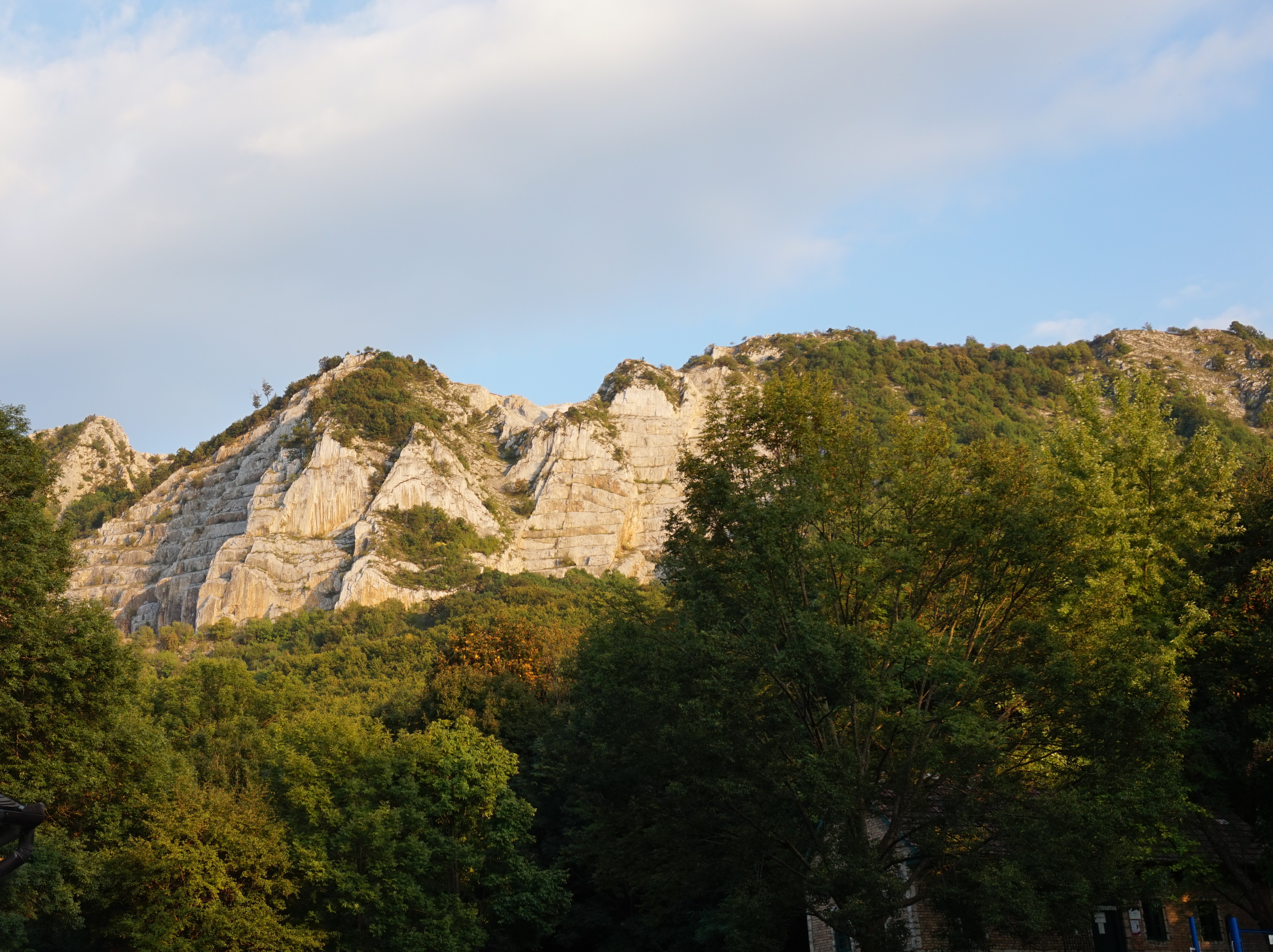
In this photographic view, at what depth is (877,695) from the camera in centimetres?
2006

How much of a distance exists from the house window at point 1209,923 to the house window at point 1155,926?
87cm

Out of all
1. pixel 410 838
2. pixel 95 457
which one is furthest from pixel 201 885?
pixel 95 457

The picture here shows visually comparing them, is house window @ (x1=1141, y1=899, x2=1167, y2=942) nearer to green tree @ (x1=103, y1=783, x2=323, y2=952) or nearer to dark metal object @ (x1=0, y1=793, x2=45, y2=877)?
green tree @ (x1=103, y1=783, x2=323, y2=952)

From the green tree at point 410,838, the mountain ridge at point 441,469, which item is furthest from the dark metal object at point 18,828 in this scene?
the mountain ridge at point 441,469

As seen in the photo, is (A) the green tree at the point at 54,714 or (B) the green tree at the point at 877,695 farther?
(A) the green tree at the point at 54,714

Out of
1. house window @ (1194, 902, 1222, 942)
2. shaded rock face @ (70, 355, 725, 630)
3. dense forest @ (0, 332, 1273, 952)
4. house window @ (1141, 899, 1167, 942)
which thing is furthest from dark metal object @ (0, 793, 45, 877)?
shaded rock face @ (70, 355, 725, 630)

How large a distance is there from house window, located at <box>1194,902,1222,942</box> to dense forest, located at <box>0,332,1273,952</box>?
0.73 meters

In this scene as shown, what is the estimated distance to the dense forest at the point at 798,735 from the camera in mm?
20188

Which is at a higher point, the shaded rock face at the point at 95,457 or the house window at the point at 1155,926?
the shaded rock face at the point at 95,457

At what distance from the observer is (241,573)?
119 metres

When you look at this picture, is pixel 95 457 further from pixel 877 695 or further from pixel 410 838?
pixel 877 695

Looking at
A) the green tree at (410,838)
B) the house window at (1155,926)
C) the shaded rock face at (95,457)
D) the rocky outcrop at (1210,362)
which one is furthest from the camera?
the shaded rock face at (95,457)

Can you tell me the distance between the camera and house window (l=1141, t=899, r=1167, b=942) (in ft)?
87.7

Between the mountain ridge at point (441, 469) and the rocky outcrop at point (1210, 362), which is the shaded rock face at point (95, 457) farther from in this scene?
the rocky outcrop at point (1210, 362)
